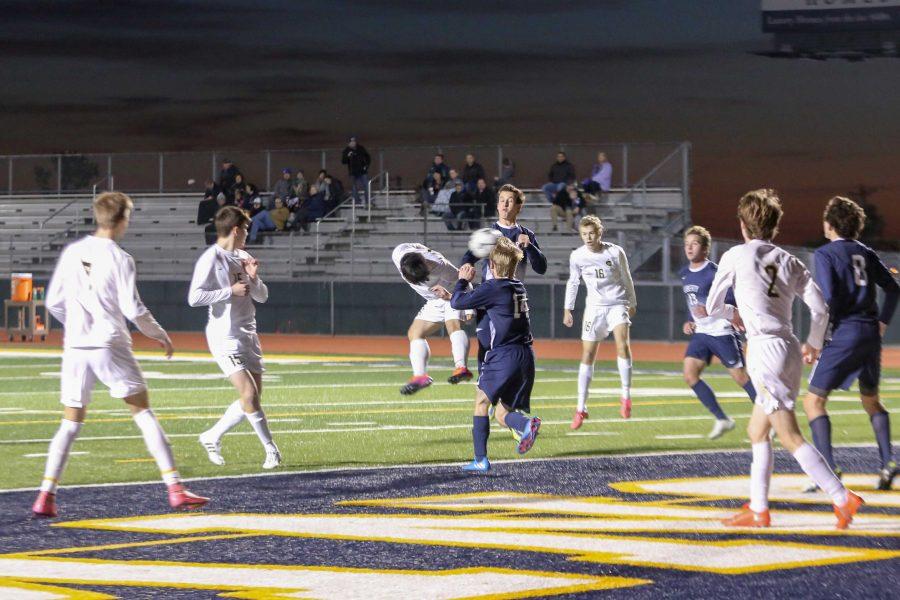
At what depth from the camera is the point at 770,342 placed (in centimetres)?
829

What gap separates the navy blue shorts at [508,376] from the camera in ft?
35.6

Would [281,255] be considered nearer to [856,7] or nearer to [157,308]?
[157,308]

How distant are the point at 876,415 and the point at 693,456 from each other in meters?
2.21

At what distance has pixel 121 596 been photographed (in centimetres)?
648

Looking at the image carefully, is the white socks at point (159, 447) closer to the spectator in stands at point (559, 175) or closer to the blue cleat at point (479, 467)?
the blue cleat at point (479, 467)

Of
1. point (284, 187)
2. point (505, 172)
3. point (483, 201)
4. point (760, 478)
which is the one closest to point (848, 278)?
point (760, 478)

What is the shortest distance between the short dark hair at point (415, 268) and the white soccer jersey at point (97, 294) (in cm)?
535

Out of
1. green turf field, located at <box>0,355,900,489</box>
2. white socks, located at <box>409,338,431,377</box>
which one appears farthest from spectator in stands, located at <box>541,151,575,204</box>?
white socks, located at <box>409,338,431,377</box>

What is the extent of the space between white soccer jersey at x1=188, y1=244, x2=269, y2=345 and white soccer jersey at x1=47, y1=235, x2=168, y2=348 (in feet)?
6.60

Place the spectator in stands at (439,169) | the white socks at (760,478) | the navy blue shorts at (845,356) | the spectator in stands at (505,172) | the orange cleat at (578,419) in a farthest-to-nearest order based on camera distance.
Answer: the spectator in stands at (439,169)
the spectator in stands at (505,172)
the orange cleat at (578,419)
the navy blue shorts at (845,356)
the white socks at (760,478)

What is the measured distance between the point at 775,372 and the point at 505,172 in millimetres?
28882

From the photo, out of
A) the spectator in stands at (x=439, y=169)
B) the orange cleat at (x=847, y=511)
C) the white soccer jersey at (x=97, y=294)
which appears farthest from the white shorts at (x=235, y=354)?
the spectator in stands at (x=439, y=169)

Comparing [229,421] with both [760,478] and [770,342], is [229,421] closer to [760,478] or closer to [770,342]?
[760,478]

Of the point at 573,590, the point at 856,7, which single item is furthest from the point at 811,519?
the point at 856,7
